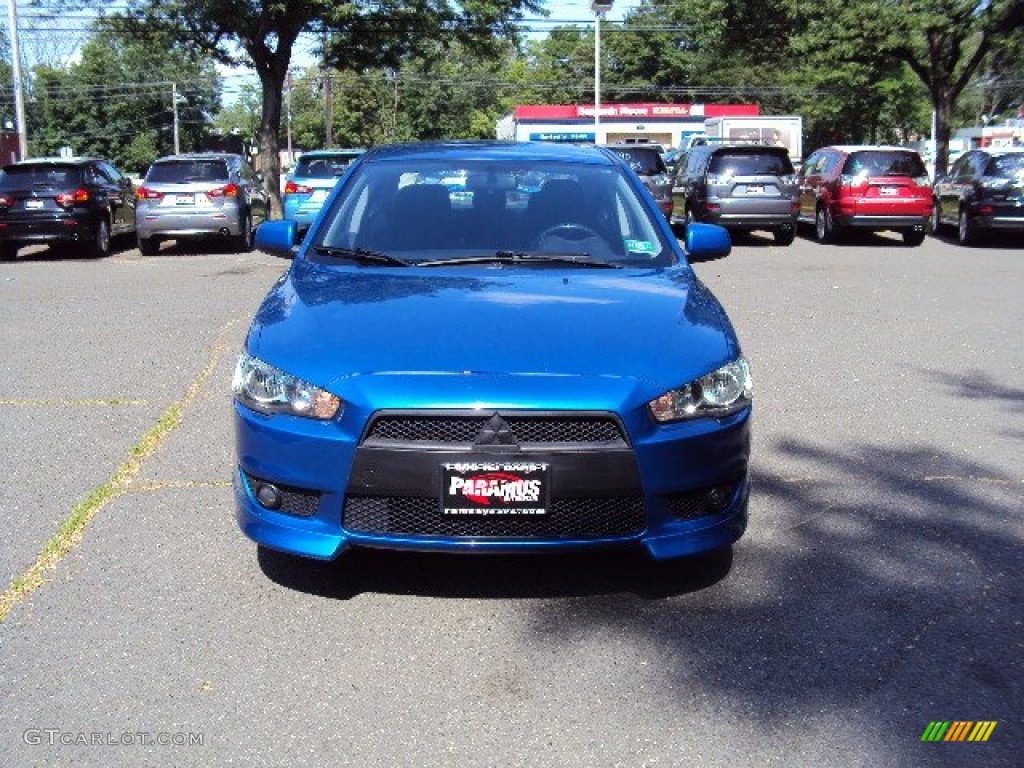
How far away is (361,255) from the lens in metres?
5.17

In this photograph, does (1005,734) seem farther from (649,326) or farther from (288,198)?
(288,198)

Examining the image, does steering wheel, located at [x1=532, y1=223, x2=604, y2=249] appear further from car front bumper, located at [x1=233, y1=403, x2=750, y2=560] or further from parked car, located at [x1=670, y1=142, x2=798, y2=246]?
parked car, located at [x1=670, y1=142, x2=798, y2=246]

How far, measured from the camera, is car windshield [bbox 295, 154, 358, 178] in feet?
62.6

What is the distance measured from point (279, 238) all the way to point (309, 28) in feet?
72.0

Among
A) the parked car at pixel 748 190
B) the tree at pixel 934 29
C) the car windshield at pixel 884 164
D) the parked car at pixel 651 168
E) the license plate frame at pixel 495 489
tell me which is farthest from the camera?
A: the tree at pixel 934 29

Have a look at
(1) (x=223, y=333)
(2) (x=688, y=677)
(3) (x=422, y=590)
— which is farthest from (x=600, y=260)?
(1) (x=223, y=333)

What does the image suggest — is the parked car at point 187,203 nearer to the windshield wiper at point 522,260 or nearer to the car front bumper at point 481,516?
the windshield wiper at point 522,260

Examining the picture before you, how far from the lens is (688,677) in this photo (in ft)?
12.0

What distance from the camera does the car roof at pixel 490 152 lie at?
19.2 feet

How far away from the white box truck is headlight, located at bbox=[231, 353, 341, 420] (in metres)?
40.8

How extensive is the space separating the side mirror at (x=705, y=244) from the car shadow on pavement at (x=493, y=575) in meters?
1.88

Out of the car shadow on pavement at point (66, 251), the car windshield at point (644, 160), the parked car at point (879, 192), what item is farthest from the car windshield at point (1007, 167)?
the car shadow on pavement at point (66, 251)

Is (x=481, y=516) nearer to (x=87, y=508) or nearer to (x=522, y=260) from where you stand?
(x=522, y=260)

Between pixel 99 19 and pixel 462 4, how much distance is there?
8.24 meters
